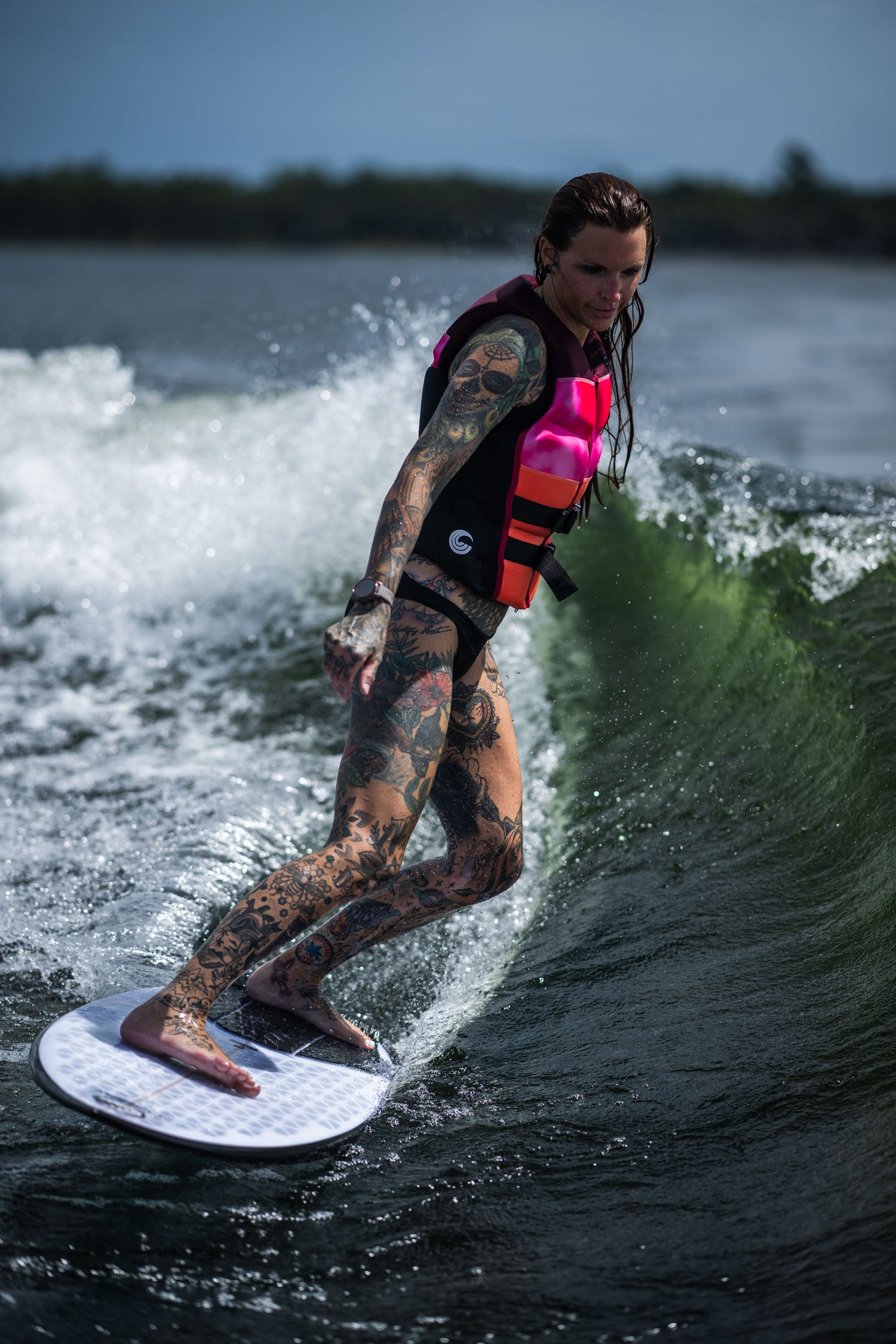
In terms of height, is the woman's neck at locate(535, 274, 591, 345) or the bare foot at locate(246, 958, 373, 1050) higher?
the woman's neck at locate(535, 274, 591, 345)

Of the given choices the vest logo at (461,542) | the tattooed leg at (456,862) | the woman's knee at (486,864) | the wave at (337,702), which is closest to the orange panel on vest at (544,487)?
the vest logo at (461,542)

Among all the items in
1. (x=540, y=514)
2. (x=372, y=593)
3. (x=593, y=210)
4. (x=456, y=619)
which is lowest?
(x=456, y=619)

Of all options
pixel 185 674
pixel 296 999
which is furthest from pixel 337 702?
pixel 296 999

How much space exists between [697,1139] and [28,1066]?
1627 mm

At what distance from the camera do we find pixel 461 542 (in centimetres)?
250

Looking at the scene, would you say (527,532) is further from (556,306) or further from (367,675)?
(367,675)

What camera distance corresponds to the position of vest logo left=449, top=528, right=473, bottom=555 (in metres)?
2.50

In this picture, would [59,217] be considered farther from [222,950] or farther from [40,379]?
[222,950]

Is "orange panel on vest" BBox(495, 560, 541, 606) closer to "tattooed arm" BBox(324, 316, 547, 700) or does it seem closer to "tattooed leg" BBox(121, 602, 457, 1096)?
"tattooed leg" BBox(121, 602, 457, 1096)

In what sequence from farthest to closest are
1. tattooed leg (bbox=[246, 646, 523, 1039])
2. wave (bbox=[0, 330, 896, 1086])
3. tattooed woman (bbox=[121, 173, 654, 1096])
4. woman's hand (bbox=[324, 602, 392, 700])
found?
1. wave (bbox=[0, 330, 896, 1086])
2. tattooed leg (bbox=[246, 646, 523, 1039])
3. tattooed woman (bbox=[121, 173, 654, 1096])
4. woman's hand (bbox=[324, 602, 392, 700])

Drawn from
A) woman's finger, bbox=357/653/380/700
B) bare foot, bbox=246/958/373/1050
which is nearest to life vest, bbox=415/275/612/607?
woman's finger, bbox=357/653/380/700

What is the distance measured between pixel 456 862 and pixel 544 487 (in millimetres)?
924

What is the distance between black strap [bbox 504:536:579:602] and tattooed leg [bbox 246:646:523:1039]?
24 centimetres

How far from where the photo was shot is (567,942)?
3.52 m
